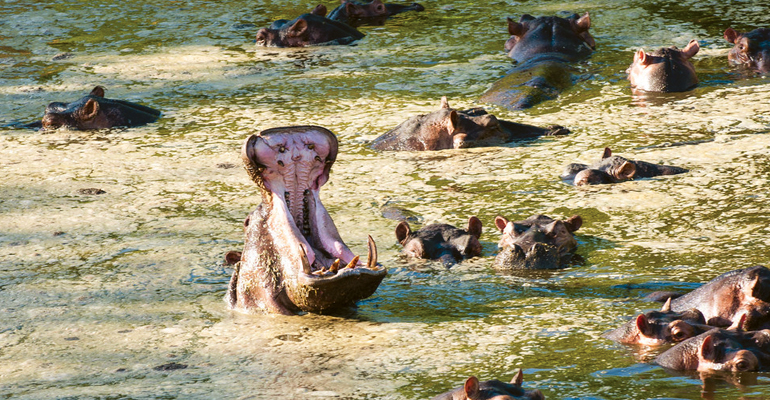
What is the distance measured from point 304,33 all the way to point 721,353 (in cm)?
760

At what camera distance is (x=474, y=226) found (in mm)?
5348

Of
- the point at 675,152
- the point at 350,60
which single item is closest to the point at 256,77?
the point at 350,60

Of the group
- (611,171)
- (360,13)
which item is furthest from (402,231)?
(360,13)

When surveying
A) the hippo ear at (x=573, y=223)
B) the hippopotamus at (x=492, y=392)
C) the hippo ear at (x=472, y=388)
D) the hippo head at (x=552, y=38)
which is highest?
the hippo head at (x=552, y=38)

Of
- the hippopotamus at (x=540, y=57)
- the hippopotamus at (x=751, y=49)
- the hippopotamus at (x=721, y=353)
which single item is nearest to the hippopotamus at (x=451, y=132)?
the hippopotamus at (x=540, y=57)

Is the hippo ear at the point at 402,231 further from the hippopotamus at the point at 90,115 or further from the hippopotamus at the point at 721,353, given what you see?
the hippopotamus at the point at 90,115

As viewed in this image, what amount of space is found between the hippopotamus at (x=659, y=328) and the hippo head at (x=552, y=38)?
580 cm

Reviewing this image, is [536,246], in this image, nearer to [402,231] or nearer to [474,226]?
[474,226]

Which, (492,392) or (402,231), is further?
(402,231)

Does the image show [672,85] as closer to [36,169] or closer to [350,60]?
[350,60]

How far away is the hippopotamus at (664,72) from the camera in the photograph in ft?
27.8

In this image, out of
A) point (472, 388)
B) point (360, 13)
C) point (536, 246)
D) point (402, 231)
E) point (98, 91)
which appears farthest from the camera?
point (360, 13)

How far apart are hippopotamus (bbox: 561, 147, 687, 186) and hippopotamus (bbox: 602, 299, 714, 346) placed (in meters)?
2.24

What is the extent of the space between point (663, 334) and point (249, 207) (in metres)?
3.01
